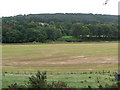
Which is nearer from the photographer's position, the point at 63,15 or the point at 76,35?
the point at 76,35

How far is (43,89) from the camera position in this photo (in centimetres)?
831

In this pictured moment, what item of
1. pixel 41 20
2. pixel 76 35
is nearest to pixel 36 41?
pixel 76 35

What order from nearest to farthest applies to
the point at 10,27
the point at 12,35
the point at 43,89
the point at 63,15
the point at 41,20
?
the point at 43,89 < the point at 12,35 < the point at 10,27 < the point at 41,20 < the point at 63,15

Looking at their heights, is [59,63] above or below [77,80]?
below

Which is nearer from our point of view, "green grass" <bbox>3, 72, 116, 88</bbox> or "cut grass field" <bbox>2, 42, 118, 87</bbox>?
"green grass" <bbox>3, 72, 116, 88</bbox>

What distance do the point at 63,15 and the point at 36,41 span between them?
266 feet

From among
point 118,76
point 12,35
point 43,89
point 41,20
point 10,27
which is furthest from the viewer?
point 41,20

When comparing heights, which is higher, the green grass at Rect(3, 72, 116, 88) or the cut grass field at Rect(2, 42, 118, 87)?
the green grass at Rect(3, 72, 116, 88)

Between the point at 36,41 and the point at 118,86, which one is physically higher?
the point at 118,86

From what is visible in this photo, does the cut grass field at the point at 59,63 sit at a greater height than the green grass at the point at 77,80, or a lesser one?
lesser

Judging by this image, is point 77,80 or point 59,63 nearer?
point 77,80

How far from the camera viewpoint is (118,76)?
956cm

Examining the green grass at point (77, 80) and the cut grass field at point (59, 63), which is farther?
the cut grass field at point (59, 63)

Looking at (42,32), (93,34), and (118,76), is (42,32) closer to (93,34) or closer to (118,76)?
(93,34)
